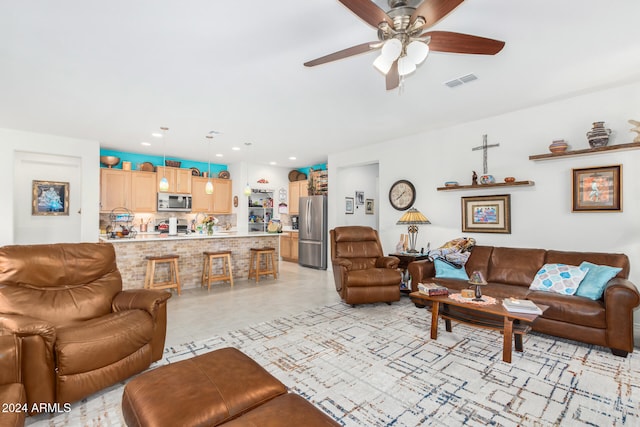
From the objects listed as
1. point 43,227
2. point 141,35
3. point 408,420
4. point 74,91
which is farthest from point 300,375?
point 43,227

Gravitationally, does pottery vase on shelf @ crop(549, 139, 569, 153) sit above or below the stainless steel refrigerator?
above

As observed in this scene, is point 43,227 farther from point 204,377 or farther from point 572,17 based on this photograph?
point 572,17

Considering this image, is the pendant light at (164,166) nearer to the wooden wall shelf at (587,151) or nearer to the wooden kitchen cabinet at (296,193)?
the wooden kitchen cabinet at (296,193)

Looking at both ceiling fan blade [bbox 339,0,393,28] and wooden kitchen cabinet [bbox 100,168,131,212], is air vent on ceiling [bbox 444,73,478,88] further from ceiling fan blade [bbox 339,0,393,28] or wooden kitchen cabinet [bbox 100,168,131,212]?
wooden kitchen cabinet [bbox 100,168,131,212]

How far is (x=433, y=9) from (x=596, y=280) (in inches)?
123

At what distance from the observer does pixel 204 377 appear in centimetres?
151

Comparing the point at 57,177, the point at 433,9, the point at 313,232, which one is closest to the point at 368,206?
the point at 313,232

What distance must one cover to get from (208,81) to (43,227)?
5150 millimetres

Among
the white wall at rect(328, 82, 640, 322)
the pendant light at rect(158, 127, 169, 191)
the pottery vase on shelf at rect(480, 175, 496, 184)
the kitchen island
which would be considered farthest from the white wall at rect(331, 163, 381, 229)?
the pendant light at rect(158, 127, 169, 191)

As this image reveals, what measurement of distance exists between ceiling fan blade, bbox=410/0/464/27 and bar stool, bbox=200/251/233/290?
454cm

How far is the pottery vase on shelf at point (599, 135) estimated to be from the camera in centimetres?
333

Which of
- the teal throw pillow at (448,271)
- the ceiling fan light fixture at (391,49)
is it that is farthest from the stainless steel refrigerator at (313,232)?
the ceiling fan light fixture at (391,49)

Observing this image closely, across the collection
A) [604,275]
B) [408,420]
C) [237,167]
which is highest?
[237,167]

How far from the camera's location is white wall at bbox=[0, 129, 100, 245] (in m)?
4.86
